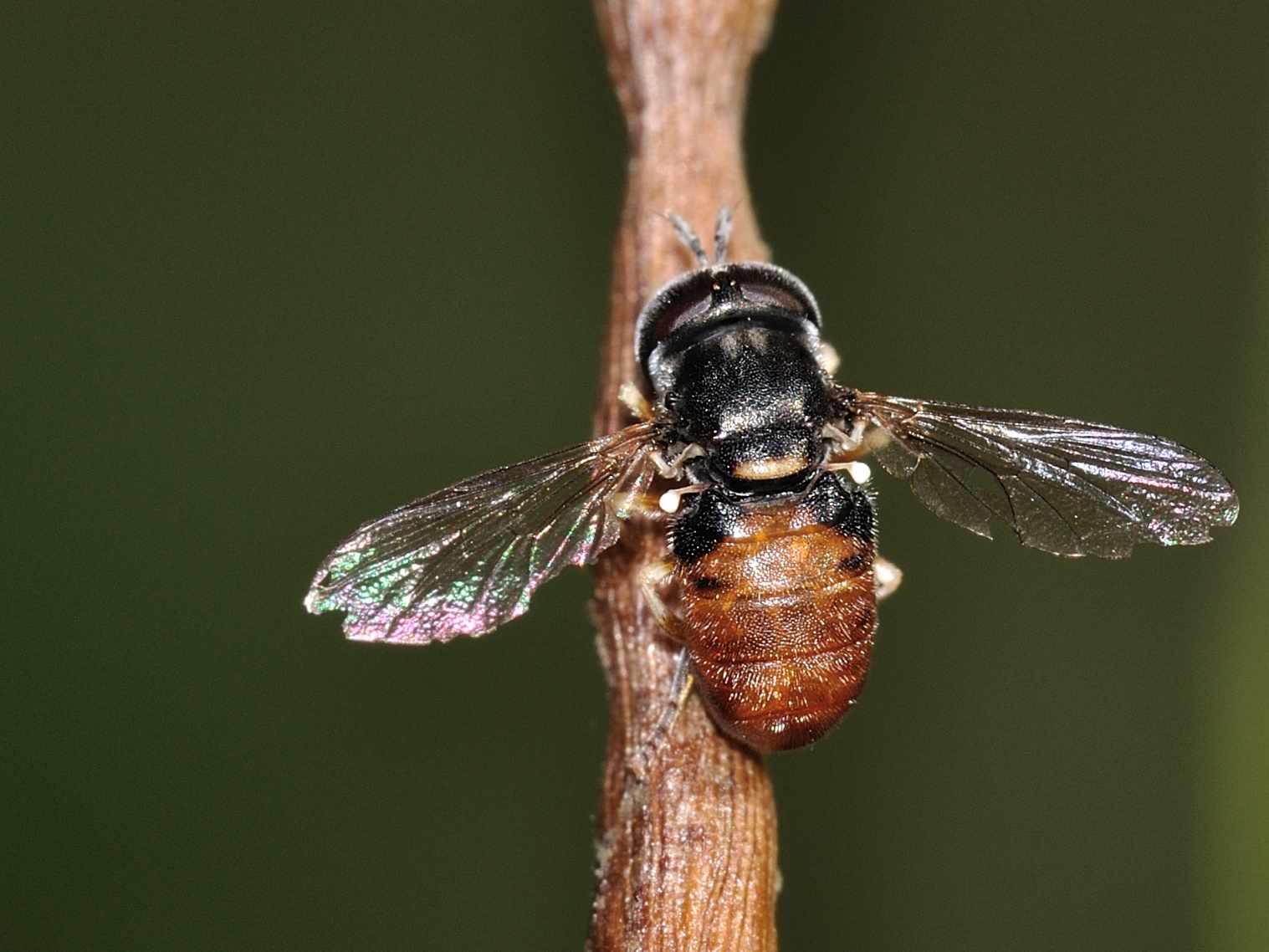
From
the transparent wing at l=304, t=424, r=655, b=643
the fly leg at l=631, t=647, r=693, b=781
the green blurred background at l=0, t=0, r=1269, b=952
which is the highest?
the green blurred background at l=0, t=0, r=1269, b=952

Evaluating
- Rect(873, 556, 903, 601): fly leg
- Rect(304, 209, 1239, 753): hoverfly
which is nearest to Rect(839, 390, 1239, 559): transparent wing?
Rect(304, 209, 1239, 753): hoverfly

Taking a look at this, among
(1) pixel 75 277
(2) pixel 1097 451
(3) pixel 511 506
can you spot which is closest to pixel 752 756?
(3) pixel 511 506

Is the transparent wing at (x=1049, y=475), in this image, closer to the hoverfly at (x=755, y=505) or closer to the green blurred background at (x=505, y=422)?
the hoverfly at (x=755, y=505)

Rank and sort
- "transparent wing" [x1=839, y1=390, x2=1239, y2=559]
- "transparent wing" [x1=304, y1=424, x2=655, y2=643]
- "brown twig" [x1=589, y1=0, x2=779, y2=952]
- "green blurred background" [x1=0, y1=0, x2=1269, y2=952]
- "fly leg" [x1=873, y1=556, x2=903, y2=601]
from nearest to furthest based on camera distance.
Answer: "brown twig" [x1=589, y1=0, x2=779, y2=952], "transparent wing" [x1=304, y1=424, x2=655, y2=643], "transparent wing" [x1=839, y1=390, x2=1239, y2=559], "fly leg" [x1=873, y1=556, x2=903, y2=601], "green blurred background" [x1=0, y1=0, x2=1269, y2=952]

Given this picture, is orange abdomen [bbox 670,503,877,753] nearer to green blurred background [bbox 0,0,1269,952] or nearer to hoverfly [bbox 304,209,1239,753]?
hoverfly [bbox 304,209,1239,753]

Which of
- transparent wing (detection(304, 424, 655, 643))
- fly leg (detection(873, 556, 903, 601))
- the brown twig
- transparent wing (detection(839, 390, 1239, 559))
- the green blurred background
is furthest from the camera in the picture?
the green blurred background

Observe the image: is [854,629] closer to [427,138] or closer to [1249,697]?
[1249,697]

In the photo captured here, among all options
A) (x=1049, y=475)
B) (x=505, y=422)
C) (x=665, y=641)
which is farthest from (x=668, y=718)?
(x=505, y=422)
